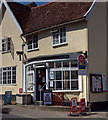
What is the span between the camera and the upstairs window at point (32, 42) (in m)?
17.6

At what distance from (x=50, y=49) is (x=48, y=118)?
5865 mm

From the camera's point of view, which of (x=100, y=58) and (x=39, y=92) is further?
(x=39, y=92)

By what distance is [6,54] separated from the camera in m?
20.5

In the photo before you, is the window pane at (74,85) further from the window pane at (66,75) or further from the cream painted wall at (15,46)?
the cream painted wall at (15,46)

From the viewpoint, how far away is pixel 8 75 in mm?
19922

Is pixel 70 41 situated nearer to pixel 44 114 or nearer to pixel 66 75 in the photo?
pixel 66 75

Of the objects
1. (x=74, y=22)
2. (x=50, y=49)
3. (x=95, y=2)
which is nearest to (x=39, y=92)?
(x=50, y=49)

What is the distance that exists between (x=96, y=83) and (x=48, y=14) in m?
6.82

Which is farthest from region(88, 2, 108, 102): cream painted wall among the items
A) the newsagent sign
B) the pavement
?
the pavement

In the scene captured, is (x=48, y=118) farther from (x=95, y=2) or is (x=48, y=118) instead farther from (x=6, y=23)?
(x=6, y=23)

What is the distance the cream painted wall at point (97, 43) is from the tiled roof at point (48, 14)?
84 cm

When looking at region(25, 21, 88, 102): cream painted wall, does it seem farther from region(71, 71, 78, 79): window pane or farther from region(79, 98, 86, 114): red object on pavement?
region(79, 98, 86, 114): red object on pavement

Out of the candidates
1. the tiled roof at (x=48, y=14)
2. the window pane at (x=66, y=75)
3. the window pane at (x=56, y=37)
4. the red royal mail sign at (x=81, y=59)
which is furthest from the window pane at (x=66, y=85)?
the tiled roof at (x=48, y=14)

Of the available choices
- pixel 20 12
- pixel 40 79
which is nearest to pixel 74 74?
pixel 40 79
